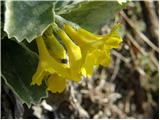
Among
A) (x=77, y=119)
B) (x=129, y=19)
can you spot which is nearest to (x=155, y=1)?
(x=129, y=19)

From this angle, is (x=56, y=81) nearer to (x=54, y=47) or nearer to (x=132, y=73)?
(x=54, y=47)

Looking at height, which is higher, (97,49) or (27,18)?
(27,18)

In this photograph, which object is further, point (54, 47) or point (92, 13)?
point (92, 13)

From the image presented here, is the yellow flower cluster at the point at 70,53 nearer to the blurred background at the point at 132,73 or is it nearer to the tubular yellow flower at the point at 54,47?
the tubular yellow flower at the point at 54,47

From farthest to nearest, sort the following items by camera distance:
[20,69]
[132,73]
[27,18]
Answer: [132,73]
[20,69]
[27,18]

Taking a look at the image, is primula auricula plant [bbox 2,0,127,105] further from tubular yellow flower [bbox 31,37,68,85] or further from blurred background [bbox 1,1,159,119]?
blurred background [bbox 1,1,159,119]

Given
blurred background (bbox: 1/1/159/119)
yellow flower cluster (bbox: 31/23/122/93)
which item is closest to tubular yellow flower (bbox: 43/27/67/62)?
yellow flower cluster (bbox: 31/23/122/93)

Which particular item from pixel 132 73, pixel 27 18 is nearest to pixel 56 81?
pixel 27 18

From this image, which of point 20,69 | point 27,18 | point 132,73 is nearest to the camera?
point 27,18

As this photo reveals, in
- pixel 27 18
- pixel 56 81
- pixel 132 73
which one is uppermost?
pixel 27 18
